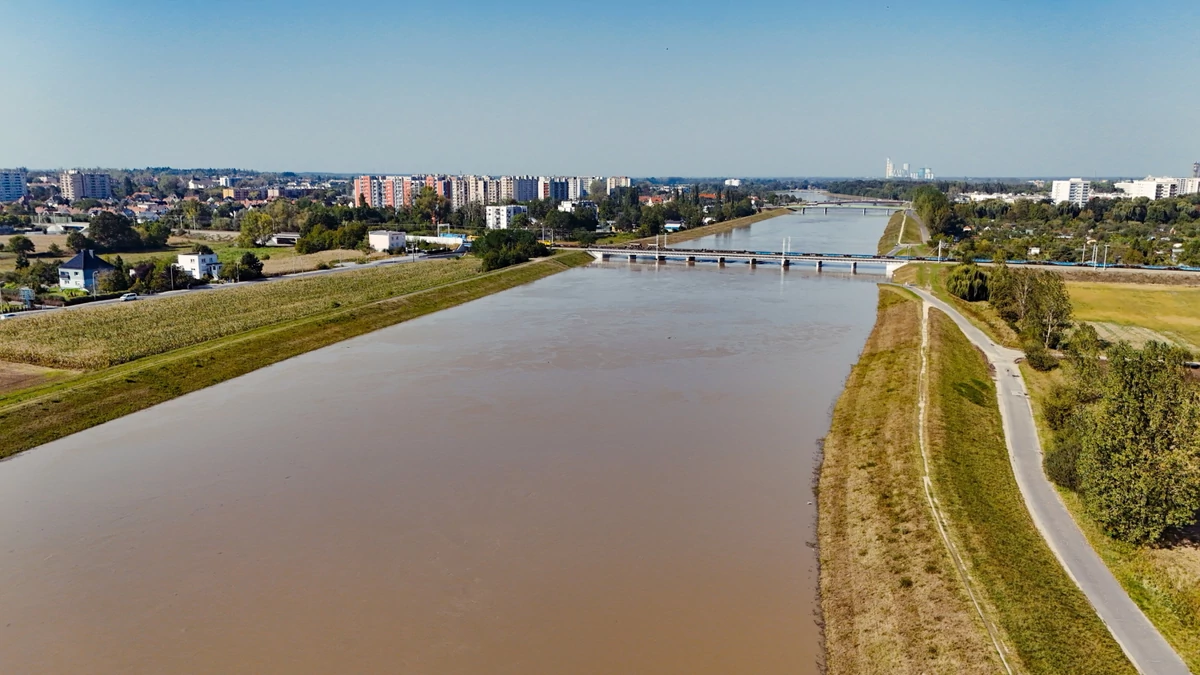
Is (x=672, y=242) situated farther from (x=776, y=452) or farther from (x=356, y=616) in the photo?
(x=356, y=616)

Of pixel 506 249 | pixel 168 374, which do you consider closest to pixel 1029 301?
pixel 168 374

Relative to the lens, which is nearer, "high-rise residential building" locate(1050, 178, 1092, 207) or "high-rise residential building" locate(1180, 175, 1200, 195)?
"high-rise residential building" locate(1050, 178, 1092, 207)

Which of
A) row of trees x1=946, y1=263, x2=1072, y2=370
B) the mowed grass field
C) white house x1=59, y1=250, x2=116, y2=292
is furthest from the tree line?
white house x1=59, y1=250, x2=116, y2=292

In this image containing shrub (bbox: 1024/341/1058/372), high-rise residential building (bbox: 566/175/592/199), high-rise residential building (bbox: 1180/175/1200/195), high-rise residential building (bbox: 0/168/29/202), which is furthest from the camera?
high-rise residential building (bbox: 566/175/592/199)

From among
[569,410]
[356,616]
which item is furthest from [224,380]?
[356,616]

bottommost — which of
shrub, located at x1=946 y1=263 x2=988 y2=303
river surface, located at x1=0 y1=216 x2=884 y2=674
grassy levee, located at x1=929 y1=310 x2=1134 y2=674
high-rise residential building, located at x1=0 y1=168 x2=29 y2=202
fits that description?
river surface, located at x1=0 y1=216 x2=884 y2=674

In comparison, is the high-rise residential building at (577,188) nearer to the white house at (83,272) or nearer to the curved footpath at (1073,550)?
the white house at (83,272)

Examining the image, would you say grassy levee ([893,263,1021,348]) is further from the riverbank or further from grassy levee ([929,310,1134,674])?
Answer: the riverbank

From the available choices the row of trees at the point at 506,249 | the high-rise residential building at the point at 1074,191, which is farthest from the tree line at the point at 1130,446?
the high-rise residential building at the point at 1074,191
